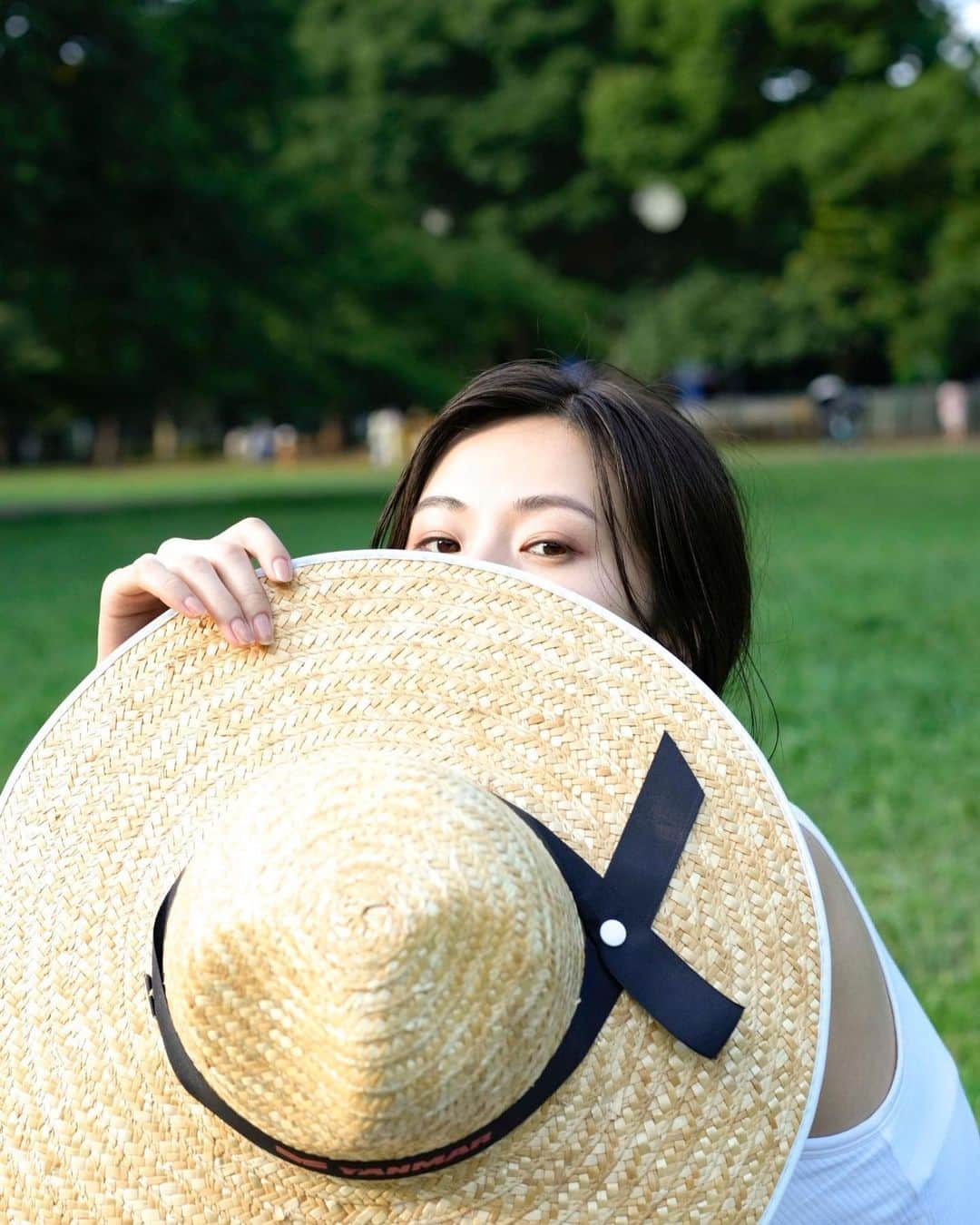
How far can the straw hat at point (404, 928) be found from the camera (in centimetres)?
141

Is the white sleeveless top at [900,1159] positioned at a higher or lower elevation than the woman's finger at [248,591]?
lower

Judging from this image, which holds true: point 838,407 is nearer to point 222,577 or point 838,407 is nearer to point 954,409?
point 954,409

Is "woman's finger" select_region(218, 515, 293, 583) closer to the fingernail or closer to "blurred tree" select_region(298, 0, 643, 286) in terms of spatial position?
the fingernail

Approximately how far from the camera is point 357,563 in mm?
1892

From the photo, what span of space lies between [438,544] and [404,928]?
1.10m

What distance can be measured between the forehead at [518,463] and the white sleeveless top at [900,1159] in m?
0.64

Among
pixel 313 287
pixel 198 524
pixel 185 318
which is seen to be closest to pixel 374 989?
pixel 198 524

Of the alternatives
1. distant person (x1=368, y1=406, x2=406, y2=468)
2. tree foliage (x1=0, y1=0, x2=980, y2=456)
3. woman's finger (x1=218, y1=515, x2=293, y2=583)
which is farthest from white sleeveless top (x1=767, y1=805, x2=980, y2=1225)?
distant person (x1=368, y1=406, x2=406, y2=468)

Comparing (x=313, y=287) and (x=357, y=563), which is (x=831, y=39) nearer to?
(x=313, y=287)

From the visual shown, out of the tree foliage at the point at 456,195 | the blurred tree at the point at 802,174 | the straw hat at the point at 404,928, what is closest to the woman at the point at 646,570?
the straw hat at the point at 404,928

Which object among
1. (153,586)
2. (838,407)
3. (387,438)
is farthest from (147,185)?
(838,407)

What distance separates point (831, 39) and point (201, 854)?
46.5 metres

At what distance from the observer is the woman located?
76.6 inches

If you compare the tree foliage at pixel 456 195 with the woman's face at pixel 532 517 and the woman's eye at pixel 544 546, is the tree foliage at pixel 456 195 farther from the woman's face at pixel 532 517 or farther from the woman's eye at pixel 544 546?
the woman's eye at pixel 544 546
